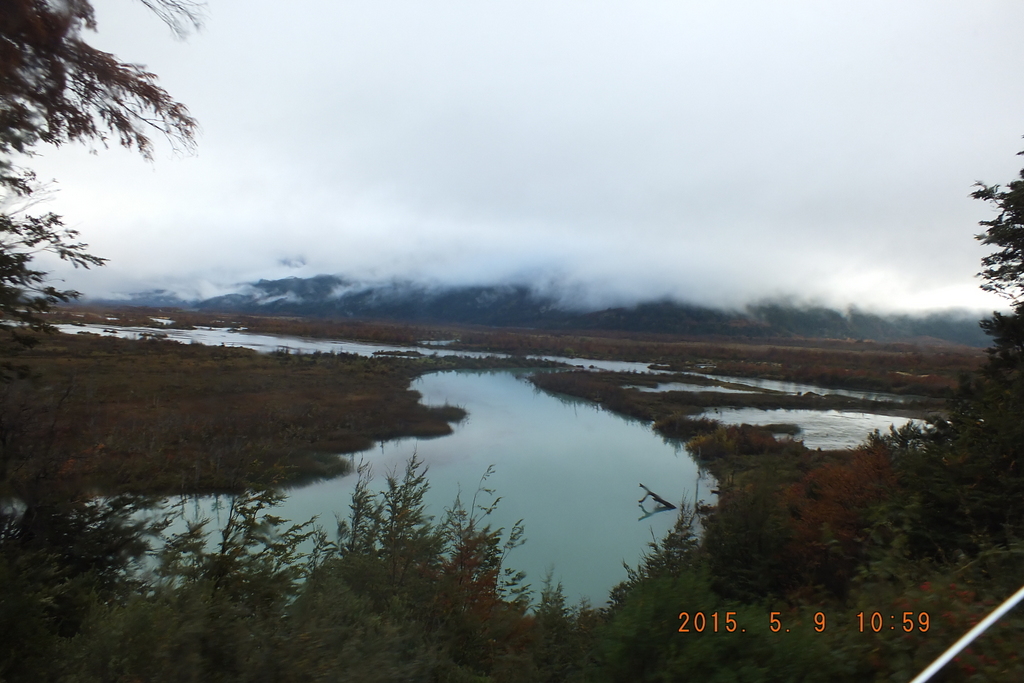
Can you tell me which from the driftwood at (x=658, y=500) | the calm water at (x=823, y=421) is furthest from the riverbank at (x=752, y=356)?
the driftwood at (x=658, y=500)

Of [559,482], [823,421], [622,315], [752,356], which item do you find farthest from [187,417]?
[622,315]

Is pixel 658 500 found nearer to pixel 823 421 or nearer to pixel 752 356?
pixel 823 421

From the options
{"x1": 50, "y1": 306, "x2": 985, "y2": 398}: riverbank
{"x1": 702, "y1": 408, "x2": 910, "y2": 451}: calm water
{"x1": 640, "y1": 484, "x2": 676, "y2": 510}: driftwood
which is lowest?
{"x1": 640, "y1": 484, "x2": 676, "y2": 510}: driftwood

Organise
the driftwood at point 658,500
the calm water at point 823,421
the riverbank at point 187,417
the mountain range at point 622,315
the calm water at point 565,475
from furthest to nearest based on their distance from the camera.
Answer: the mountain range at point 622,315, the calm water at point 823,421, the driftwood at point 658,500, the calm water at point 565,475, the riverbank at point 187,417

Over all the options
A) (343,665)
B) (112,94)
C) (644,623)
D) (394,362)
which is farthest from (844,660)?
(394,362)

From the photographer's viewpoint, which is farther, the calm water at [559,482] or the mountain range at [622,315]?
the mountain range at [622,315]

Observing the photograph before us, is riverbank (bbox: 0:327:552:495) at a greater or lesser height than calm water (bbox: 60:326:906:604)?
greater

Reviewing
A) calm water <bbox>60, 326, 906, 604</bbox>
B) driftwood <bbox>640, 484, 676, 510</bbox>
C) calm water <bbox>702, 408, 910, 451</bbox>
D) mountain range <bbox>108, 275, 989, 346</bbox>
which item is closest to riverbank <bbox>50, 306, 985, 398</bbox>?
calm water <bbox>702, 408, 910, 451</bbox>

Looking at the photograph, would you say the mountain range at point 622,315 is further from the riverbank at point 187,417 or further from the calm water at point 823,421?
the riverbank at point 187,417

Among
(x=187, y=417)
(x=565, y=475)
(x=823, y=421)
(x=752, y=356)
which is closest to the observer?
(x=187, y=417)

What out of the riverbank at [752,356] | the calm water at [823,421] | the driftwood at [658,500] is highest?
the riverbank at [752,356]

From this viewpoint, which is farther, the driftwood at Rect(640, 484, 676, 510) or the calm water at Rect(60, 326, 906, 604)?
the driftwood at Rect(640, 484, 676, 510)

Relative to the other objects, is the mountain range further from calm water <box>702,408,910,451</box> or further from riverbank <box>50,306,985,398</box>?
calm water <box>702,408,910,451</box>
